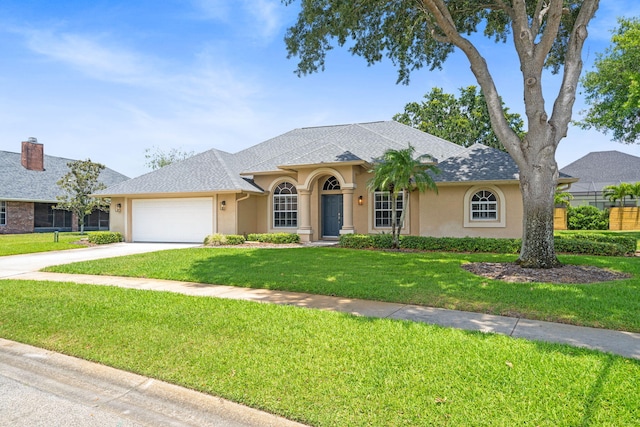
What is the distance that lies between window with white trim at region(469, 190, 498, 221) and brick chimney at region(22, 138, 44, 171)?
3024 cm

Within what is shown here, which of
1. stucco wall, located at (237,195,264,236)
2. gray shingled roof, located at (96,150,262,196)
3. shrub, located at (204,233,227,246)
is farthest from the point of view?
stucco wall, located at (237,195,264,236)

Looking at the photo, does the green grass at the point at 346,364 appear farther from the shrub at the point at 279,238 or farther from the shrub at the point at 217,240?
the shrub at the point at 279,238

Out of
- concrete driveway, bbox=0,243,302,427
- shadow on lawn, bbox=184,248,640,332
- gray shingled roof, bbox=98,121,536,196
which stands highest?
gray shingled roof, bbox=98,121,536,196

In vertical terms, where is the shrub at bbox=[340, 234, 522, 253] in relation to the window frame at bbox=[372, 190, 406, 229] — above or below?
below

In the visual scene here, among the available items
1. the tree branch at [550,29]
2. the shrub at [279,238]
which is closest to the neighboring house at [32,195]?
the shrub at [279,238]

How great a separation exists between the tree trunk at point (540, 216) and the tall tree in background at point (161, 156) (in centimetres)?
4340

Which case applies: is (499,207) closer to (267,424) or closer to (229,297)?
(229,297)

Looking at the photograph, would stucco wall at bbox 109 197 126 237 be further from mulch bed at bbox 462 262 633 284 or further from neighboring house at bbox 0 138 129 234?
mulch bed at bbox 462 262 633 284

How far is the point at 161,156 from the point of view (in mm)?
47281

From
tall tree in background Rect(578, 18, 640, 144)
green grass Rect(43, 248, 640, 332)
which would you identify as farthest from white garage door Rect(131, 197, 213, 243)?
tall tree in background Rect(578, 18, 640, 144)

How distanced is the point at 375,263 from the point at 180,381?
7.58 m

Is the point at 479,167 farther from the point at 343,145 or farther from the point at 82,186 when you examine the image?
the point at 82,186

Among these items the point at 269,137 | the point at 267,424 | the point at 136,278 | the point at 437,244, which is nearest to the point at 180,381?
the point at 267,424

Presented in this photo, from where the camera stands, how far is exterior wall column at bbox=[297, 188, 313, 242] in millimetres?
17672
